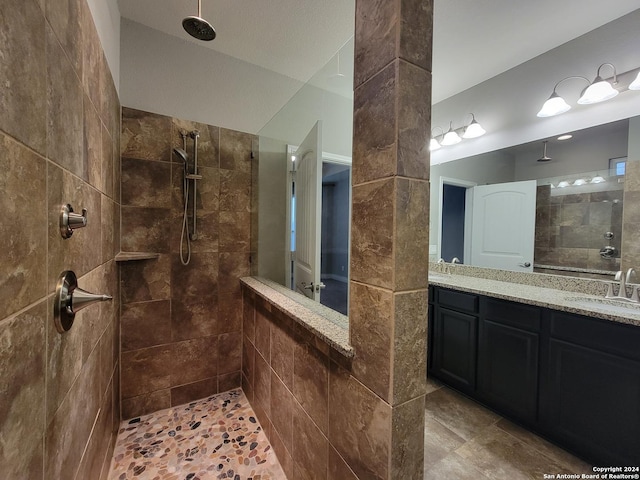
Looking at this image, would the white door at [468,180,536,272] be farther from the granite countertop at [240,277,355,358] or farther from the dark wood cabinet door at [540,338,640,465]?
the granite countertop at [240,277,355,358]

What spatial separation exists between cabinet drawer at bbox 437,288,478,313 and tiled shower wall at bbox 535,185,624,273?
67 cm

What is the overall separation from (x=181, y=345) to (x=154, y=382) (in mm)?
303

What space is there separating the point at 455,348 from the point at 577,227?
4.21 ft

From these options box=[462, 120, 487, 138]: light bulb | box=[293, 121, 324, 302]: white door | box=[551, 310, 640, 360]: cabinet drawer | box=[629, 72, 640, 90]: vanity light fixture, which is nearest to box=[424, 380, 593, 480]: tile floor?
box=[551, 310, 640, 360]: cabinet drawer

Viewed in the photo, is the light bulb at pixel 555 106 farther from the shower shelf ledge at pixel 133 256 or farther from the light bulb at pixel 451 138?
the shower shelf ledge at pixel 133 256

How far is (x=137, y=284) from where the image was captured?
178 centimetres

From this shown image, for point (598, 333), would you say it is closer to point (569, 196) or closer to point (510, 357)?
point (510, 357)

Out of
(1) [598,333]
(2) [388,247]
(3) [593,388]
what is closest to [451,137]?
(1) [598,333]

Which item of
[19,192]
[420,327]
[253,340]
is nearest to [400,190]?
[420,327]

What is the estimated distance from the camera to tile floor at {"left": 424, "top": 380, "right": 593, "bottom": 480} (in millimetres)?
1399

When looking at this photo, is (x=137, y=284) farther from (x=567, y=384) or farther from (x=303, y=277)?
(x=567, y=384)

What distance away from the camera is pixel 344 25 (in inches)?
69.4

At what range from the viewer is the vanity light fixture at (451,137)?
2.65 meters

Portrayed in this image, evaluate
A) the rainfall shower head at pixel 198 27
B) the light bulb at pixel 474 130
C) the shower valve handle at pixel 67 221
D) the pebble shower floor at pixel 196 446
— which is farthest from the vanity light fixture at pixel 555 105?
the pebble shower floor at pixel 196 446
